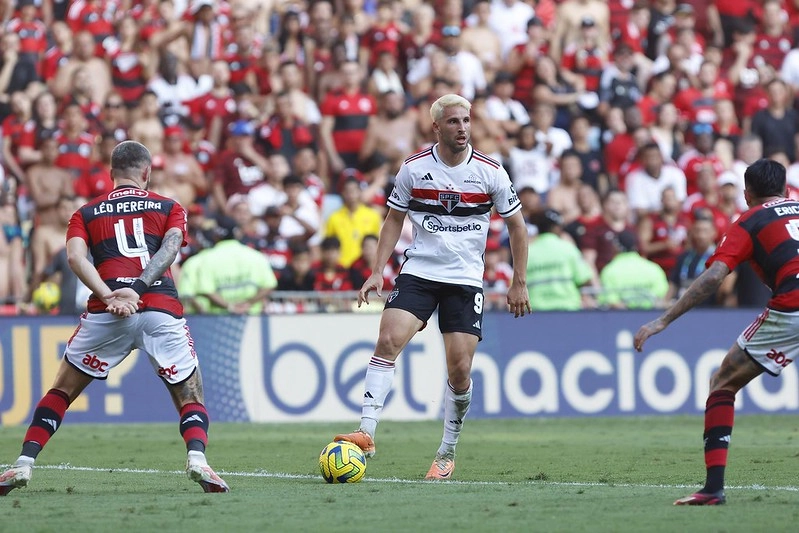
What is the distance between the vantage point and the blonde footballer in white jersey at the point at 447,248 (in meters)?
9.64

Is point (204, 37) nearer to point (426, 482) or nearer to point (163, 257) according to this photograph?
point (163, 257)

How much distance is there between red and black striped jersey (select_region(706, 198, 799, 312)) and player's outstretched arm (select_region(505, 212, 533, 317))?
1977mm

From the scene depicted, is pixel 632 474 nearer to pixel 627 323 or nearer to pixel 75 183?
pixel 627 323

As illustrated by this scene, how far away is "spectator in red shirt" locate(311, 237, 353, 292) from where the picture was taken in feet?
56.7

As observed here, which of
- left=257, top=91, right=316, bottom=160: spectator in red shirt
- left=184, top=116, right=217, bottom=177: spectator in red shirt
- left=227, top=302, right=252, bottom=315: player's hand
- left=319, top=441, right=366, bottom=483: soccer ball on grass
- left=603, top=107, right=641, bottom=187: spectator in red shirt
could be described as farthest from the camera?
left=603, top=107, right=641, bottom=187: spectator in red shirt

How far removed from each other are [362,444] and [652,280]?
895 cm

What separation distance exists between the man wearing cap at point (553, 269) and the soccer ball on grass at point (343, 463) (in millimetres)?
7836

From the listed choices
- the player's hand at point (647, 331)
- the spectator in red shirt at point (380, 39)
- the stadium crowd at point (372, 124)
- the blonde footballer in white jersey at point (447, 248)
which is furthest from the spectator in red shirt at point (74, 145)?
the player's hand at point (647, 331)

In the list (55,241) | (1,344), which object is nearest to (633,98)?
(55,241)

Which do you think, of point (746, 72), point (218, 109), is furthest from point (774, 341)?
point (746, 72)

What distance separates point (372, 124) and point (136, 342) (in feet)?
37.2

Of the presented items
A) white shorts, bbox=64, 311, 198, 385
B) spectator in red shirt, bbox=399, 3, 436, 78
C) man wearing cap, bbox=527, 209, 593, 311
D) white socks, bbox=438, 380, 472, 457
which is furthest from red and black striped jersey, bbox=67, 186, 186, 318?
spectator in red shirt, bbox=399, 3, 436, 78

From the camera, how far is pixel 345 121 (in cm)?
2023

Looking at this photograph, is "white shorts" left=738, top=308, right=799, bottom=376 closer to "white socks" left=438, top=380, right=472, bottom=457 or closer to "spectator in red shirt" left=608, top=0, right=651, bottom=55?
"white socks" left=438, top=380, right=472, bottom=457
